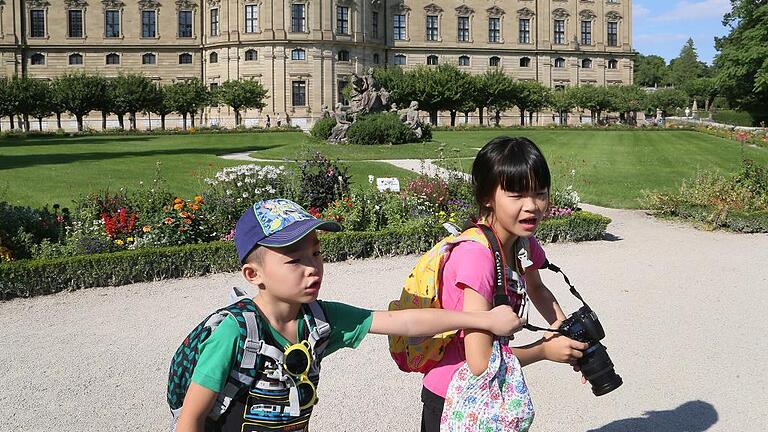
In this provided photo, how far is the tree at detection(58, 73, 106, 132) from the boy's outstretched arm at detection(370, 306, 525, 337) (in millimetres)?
45437

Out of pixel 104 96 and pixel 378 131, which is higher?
pixel 104 96

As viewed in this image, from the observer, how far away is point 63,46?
5362cm

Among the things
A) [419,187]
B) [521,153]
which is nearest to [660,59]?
[419,187]

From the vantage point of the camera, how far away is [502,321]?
221cm

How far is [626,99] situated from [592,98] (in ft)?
8.57

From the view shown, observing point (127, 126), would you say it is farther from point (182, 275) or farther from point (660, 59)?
point (660, 59)

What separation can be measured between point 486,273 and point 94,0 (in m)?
57.3

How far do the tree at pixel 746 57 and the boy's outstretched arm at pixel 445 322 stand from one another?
44730 mm

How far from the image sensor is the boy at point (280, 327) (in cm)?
202

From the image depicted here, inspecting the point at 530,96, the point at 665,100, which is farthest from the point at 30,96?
the point at 665,100

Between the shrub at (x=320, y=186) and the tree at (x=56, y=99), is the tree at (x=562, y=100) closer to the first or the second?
the tree at (x=56, y=99)

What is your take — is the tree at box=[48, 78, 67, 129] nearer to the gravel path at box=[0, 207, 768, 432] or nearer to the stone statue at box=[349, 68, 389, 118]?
the stone statue at box=[349, 68, 389, 118]

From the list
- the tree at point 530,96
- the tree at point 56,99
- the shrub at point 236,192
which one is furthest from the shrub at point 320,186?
the tree at point 530,96

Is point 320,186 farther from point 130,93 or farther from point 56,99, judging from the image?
point 56,99
